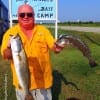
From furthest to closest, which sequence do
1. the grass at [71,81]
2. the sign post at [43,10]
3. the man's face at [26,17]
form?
the sign post at [43,10]
the grass at [71,81]
the man's face at [26,17]

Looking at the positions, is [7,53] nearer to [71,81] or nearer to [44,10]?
[71,81]

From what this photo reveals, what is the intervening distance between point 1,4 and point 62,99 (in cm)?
1120

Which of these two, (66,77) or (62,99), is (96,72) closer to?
(66,77)

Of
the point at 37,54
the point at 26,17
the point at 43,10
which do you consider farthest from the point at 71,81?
the point at 43,10

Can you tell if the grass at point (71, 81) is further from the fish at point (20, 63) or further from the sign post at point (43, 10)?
the sign post at point (43, 10)

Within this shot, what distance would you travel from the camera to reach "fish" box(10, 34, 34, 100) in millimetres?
5609


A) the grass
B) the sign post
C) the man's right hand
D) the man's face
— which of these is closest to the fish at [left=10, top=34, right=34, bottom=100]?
the man's right hand

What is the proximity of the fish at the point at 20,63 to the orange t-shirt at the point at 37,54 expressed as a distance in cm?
22

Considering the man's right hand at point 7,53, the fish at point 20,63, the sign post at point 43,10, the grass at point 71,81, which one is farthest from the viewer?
the sign post at point 43,10

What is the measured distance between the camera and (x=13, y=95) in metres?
9.16

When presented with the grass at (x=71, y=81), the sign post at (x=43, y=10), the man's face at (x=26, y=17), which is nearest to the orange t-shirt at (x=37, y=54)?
the man's face at (x=26, y=17)

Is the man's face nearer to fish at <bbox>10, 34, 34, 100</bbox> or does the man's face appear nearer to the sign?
fish at <bbox>10, 34, 34, 100</bbox>

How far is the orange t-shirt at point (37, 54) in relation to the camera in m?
6.13

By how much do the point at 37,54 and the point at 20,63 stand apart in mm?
511
